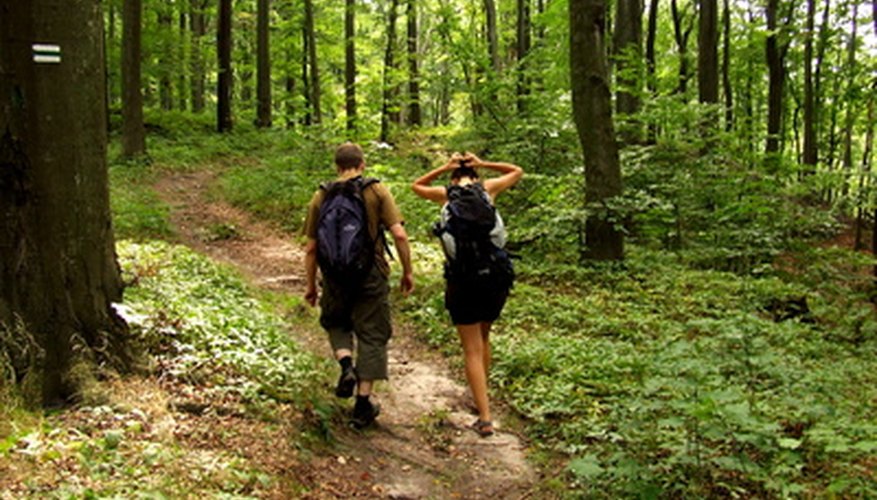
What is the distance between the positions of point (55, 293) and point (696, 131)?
1292 cm

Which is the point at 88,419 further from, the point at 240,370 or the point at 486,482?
the point at 486,482

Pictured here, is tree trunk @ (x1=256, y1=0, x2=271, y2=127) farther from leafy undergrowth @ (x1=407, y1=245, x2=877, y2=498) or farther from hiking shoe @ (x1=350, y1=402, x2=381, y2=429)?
hiking shoe @ (x1=350, y1=402, x2=381, y2=429)

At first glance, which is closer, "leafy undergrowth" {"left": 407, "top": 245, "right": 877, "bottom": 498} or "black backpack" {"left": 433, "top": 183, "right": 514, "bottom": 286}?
"leafy undergrowth" {"left": 407, "top": 245, "right": 877, "bottom": 498}

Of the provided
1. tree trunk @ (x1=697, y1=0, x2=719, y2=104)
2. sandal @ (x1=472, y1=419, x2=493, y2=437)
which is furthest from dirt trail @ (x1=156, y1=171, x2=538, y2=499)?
tree trunk @ (x1=697, y1=0, x2=719, y2=104)

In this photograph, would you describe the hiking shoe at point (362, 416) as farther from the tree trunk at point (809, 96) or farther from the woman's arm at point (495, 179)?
the tree trunk at point (809, 96)

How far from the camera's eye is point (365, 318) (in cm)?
496

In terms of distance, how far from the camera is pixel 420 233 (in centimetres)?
1291

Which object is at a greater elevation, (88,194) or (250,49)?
(250,49)

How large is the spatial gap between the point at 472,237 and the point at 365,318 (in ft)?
3.30

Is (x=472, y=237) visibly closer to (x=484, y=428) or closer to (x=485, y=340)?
(x=485, y=340)

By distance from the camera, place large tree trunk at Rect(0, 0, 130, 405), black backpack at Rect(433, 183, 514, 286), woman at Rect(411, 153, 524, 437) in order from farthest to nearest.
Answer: woman at Rect(411, 153, 524, 437)
black backpack at Rect(433, 183, 514, 286)
large tree trunk at Rect(0, 0, 130, 405)

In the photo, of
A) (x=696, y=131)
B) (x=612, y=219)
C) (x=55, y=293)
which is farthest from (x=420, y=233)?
(x=55, y=293)

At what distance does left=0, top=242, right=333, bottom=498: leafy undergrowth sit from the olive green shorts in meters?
0.47

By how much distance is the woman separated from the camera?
195 inches
